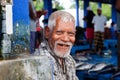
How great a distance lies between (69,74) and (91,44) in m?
10.4

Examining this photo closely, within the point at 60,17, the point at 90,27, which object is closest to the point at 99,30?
the point at 90,27

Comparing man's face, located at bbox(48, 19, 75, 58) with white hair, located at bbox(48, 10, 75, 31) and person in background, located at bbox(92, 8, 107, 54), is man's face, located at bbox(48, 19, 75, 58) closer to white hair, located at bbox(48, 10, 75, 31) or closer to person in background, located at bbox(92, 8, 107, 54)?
white hair, located at bbox(48, 10, 75, 31)

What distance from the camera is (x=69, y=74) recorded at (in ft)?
9.66

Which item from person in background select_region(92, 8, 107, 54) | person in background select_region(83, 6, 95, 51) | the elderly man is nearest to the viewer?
the elderly man

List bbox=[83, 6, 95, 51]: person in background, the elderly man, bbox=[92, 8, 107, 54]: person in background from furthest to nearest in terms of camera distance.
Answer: bbox=[83, 6, 95, 51]: person in background
bbox=[92, 8, 107, 54]: person in background
the elderly man

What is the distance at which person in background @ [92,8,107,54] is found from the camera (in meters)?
12.1

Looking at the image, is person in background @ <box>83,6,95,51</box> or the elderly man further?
person in background @ <box>83,6,95,51</box>

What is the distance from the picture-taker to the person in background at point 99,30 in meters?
12.1

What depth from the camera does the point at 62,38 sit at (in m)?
2.89

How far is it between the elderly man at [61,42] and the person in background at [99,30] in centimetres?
917

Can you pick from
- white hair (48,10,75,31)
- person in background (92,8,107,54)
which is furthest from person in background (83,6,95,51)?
white hair (48,10,75,31)

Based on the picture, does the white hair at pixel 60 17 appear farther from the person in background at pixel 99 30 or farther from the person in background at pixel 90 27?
the person in background at pixel 90 27

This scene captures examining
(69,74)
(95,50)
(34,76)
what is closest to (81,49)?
(95,50)

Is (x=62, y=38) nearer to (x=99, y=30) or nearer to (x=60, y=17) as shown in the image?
(x=60, y=17)
